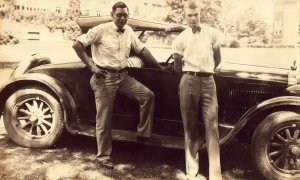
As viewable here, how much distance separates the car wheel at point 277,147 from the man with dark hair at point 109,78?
1091mm

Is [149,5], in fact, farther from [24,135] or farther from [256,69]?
[24,135]

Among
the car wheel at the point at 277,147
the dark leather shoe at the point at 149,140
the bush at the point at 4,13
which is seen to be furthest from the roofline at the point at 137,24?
the car wheel at the point at 277,147

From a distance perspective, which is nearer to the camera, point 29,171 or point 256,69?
point 29,171

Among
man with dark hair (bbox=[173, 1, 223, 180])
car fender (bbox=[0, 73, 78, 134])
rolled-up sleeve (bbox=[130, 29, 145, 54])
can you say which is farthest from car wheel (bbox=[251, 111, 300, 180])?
car fender (bbox=[0, 73, 78, 134])

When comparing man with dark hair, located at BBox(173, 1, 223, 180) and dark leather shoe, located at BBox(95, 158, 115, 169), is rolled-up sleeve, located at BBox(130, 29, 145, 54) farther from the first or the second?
dark leather shoe, located at BBox(95, 158, 115, 169)

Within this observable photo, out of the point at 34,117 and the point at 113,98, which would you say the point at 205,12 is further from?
the point at 34,117

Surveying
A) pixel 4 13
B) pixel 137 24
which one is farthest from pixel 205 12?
pixel 4 13

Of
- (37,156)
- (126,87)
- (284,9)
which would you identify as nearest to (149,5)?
(126,87)

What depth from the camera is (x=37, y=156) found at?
4.09 metres

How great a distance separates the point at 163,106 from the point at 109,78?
27.5 inches

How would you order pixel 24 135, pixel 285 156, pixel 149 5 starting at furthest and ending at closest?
pixel 149 5 < pixel 24 135 < pixel 285 156

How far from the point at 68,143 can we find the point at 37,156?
1.88 ft

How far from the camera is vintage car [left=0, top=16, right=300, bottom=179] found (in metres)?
→ 3.43

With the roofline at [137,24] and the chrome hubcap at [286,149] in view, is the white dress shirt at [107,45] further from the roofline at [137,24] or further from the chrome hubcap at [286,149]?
the chrome hubcap at [286,149]
